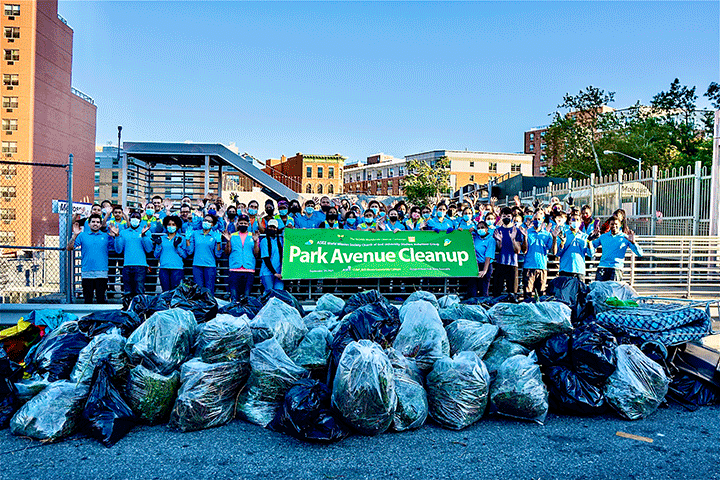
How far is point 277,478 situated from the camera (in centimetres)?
368

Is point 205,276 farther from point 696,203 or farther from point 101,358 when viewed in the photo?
point 696,203

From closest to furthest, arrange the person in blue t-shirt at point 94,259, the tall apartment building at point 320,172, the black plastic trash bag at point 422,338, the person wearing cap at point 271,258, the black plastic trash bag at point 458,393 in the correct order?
1. the black plastic trash bag at point 458,393
2. the black plastic trash bag at point 422,338
3. the person in blue t-shirt at point 94,259
4. the person wearing cap at point 271,258
5. the tall apartment building at point 320,172

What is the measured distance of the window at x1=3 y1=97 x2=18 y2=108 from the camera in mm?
53469

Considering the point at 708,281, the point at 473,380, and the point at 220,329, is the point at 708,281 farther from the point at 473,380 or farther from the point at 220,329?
the point at 220,329

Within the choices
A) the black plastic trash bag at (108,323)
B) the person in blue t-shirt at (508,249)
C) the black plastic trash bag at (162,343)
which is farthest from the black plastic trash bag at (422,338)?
the person in blue t-shirt at (508,249)

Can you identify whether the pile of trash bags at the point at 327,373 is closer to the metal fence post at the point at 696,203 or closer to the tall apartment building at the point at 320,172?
the metal fence post at the point at 696,203

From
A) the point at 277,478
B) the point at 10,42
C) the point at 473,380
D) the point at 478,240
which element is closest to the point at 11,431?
the point at 277,478

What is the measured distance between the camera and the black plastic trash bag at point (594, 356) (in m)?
4.81

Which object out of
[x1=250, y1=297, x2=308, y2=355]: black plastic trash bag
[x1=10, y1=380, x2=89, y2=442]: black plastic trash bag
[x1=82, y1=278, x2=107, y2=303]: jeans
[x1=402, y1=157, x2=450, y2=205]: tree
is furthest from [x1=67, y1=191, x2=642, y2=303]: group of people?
[x1=402, y1=157, x2=450, y2=205]: tree

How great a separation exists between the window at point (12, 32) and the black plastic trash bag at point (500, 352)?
63.5m

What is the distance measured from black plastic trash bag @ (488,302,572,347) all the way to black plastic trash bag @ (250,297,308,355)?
2.06 metres

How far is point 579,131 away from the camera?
1831 inches

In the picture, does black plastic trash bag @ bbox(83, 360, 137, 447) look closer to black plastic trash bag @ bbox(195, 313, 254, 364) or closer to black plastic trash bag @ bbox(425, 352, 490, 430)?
black plastic trash bag @ bbox(195, 313, 254, 364)

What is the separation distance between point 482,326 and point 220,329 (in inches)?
100
